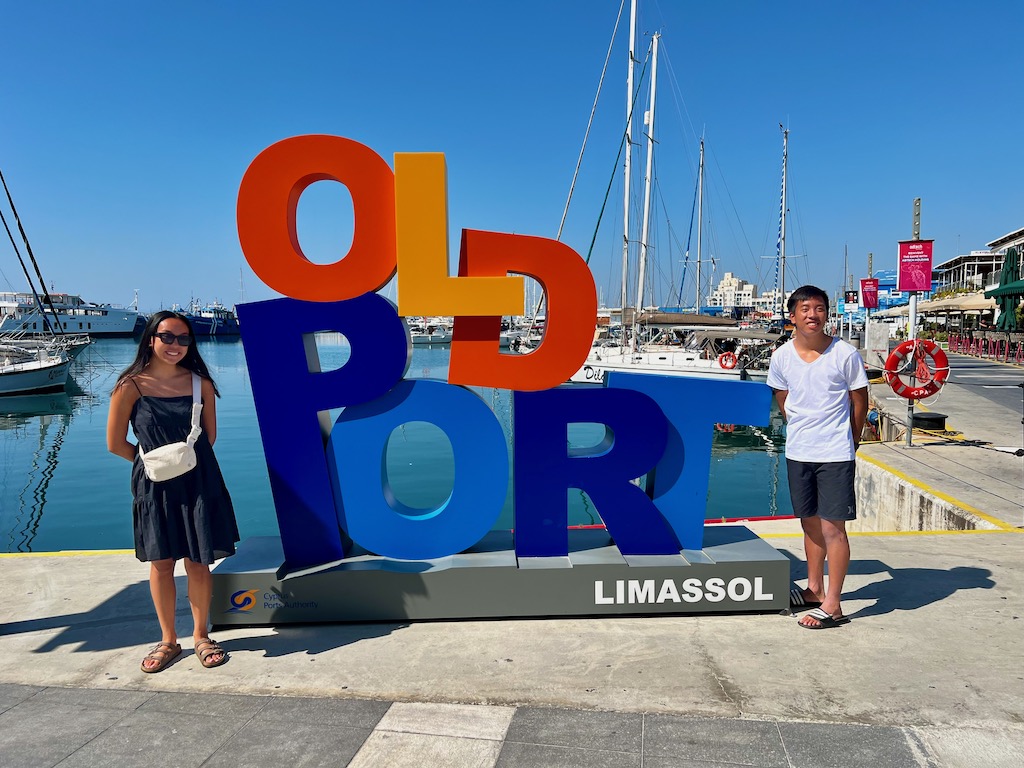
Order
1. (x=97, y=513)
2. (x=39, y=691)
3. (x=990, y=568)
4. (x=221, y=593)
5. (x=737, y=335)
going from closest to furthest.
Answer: (x=39, y=691), (x=221, y=593), (x=990, y=568), (x=97, y=513), (x=737, y=335)

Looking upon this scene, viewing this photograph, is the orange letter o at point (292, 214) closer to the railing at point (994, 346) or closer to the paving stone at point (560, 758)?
the paving stone at point (560, 758)

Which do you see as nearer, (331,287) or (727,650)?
(727,650)

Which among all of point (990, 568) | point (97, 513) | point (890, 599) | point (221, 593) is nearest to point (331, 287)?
point (221, 593)

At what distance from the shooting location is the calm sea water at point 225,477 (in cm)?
1257

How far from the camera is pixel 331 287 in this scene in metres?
4.54

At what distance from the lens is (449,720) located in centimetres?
328

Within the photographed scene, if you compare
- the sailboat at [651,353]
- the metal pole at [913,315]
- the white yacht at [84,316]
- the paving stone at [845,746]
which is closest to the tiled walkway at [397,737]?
the paving stone at [845,746]

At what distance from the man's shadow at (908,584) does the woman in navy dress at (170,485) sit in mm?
4199

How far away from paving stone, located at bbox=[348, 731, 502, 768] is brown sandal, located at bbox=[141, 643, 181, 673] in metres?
1.53

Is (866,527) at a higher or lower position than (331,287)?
lower

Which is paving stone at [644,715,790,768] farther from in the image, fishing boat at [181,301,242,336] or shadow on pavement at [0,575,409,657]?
fishing boat at [181,301,242,336]

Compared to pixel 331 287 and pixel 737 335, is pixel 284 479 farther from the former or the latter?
pixel 737 335

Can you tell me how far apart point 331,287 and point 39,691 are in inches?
110

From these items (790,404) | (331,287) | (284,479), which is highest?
(331,287)
